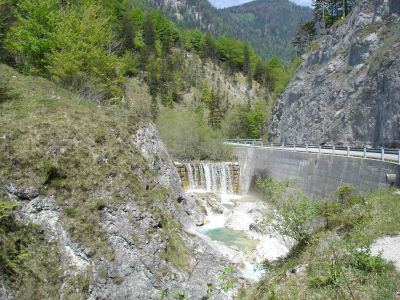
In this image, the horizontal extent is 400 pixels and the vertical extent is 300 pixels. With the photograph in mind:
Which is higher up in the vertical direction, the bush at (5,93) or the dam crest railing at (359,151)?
the bush at (5,93)

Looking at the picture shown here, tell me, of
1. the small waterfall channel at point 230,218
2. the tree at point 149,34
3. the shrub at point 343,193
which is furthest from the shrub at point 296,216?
the tree at point 149,34

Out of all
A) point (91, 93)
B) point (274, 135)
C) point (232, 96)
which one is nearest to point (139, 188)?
point (91, 93)

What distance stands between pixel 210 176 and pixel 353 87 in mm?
14972

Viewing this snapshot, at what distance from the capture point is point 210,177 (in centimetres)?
A: 3195

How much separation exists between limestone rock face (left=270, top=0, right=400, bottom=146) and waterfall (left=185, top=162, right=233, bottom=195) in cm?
988

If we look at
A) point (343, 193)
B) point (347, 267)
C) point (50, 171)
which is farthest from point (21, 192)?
point (343, 193)

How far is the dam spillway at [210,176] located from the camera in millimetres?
30781

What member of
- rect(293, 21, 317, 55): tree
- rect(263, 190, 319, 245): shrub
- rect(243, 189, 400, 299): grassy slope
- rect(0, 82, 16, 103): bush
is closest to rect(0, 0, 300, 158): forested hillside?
rect(0, 82, 16, 103): bush

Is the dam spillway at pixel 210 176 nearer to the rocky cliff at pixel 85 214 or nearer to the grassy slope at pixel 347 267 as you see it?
the rocky cliff at pixel 85 214

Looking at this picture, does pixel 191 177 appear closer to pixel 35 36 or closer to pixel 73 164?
pixel 35 36

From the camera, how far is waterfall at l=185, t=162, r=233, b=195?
31.1 metres

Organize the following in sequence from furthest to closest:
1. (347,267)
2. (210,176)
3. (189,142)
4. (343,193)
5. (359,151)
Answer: (189,142) → (210,176) → (359,151) → (343,193) → (347,267)

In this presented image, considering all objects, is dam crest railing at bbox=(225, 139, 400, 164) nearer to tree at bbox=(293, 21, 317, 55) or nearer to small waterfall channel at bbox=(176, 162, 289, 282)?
small waterfall channel at bbox=(176, 162, 289, 282)

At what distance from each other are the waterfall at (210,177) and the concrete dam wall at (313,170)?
5.44ft
